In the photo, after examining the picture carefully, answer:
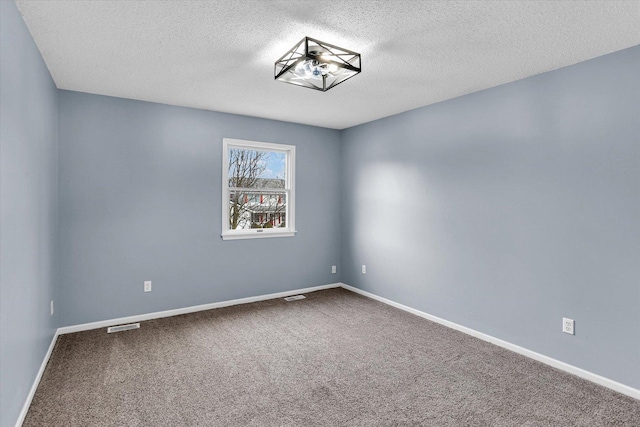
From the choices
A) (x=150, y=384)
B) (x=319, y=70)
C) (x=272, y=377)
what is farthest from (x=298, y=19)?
(x=150, y=384)

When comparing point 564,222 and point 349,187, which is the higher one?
point 349,187

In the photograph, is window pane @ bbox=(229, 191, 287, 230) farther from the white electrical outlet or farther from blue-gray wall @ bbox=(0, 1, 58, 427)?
the white electrical outlet

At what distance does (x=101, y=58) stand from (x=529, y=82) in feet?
11.9

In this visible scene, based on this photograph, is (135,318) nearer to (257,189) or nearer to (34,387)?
(34,387)

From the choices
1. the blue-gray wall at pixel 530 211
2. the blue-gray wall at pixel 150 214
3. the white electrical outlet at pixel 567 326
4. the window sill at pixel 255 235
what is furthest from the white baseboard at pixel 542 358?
the blue-gray wall at pixel 150 214

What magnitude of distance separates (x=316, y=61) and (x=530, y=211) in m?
2.27

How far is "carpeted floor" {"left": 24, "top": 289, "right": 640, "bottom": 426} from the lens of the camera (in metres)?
2.13

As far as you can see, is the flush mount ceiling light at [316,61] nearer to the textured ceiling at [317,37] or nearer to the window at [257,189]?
the textured ceiling at [317,37]

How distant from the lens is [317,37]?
2.33 m

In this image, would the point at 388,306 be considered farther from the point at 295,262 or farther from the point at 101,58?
the point at 101,58

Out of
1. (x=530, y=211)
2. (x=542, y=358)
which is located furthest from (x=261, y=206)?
(x=542, y=358)

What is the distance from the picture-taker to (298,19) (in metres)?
2.10

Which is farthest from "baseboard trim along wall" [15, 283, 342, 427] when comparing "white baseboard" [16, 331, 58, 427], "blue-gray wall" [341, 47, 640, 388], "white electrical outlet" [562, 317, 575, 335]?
"white electrical outlet" [562, 317, 575, 335]

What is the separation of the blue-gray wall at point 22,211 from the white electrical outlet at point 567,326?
378cm
